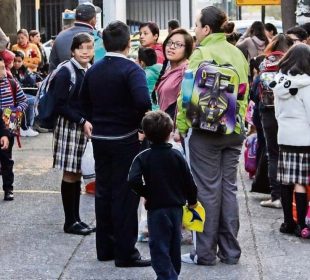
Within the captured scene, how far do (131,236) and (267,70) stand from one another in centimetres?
284

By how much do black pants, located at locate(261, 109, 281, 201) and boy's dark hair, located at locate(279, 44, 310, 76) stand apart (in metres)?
1.20

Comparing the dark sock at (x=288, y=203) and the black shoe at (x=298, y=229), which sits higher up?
the dark sock at (x=288, y=203)

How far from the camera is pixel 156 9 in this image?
128 ft

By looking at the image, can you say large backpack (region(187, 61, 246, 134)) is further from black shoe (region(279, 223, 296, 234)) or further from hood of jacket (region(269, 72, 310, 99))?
black shoe (region(279, 223, 296, 234))

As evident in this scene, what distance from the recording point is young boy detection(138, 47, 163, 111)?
8898mm

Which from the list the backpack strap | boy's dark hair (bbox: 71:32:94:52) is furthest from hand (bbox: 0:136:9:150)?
boy's dark hair (bbox: 71:32:94:52)

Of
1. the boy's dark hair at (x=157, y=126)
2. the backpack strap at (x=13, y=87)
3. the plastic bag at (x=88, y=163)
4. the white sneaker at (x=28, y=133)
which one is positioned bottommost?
the white sneaker at (x=28, y=133)

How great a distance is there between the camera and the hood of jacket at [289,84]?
8148 mm

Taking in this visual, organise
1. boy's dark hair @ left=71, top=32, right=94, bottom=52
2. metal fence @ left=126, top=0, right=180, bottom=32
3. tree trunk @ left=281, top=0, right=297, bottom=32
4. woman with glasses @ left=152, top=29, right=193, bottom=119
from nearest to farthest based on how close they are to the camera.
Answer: woman with glasses @ left=152, top=29, right=193, bottom=119 < boy's dark hair @ left=71, top=32, right=94, bottom=52 < tree trunk @ left=281, top=0, right=297, bottom=32 < metal fence @ left=126, top=0, right=180, bottom=32

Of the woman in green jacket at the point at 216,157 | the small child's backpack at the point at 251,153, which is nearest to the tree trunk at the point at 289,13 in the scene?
the small child's backpack at the point at 251,153

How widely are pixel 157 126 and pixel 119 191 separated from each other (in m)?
1.02

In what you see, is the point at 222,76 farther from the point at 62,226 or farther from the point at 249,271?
the point at 62,226

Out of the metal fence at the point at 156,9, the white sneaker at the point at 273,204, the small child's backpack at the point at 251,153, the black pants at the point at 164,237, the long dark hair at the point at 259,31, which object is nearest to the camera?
the black pants at the point at 164,237

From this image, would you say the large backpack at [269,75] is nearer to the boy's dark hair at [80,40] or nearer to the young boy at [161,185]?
the boy's dark hair at [80,40]
